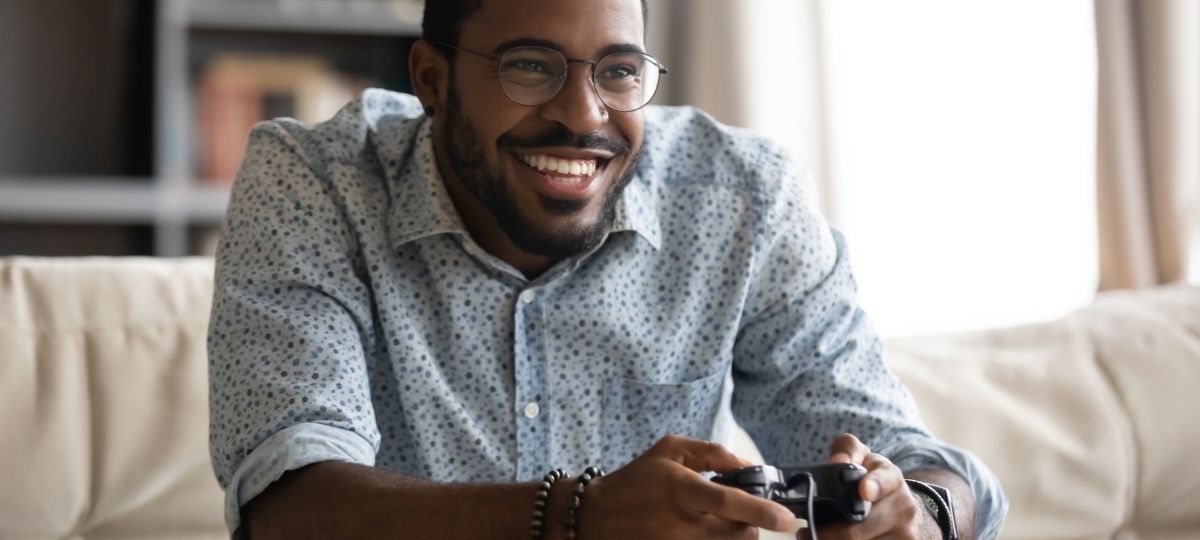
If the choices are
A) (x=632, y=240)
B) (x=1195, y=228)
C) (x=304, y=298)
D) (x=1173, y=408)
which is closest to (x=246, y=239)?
(x=304, y=298)

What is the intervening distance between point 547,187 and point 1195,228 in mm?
1363

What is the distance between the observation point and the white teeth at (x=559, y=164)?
1383mm

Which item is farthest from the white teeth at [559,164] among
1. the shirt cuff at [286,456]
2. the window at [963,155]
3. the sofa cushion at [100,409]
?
the window at [963,155]

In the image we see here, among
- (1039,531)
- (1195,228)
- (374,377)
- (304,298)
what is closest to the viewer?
(304,298)

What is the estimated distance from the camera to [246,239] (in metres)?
1.35

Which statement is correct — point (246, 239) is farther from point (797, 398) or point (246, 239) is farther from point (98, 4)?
point (98, 4)

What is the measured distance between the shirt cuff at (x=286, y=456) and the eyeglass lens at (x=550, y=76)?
391 millimetres

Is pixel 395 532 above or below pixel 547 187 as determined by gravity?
below

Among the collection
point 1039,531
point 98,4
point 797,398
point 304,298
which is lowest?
point 1039,531

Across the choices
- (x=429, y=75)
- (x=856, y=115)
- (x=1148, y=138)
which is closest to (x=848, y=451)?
(x=429, y=75)

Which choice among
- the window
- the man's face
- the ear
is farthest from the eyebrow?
the window

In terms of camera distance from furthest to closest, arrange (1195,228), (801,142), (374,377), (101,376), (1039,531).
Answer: (801,142), (1195,228), (1039,531), (101,376), (374,377)

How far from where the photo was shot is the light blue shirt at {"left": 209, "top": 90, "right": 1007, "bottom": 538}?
136 centimetres

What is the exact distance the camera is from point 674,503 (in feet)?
3.29
